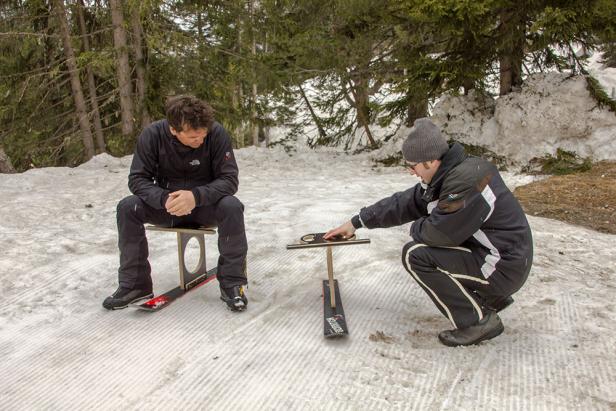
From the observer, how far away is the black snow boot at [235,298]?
3.19m

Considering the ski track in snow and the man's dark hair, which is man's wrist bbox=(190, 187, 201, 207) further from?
the ski track in snow

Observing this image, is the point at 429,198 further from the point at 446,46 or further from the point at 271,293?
the point at 446,46

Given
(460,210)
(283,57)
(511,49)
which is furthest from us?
(283,57)

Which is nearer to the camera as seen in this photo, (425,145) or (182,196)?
(425,145)

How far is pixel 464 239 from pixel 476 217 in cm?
12

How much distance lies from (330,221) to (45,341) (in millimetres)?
3007

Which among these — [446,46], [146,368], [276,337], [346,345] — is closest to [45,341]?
[146,368]

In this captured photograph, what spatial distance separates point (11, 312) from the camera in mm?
3234

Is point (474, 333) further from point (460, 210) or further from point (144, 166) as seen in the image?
point (144, 166)

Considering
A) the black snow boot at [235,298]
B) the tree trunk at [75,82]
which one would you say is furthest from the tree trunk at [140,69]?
the black snow boot at [235,298]

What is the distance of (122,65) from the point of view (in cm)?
1034

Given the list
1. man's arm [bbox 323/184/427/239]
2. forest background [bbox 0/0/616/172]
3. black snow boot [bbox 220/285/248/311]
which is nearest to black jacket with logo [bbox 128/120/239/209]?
black snow boot [bbox 220/285/248/311]

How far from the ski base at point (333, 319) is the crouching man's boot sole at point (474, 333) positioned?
0.54 meters

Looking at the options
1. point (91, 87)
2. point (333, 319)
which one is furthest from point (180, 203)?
point (91, 87)
